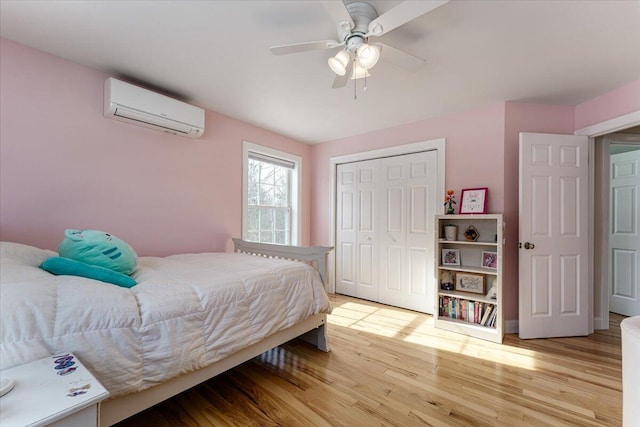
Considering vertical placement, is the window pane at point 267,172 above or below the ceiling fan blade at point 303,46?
below

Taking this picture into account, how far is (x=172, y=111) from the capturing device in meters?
2.49

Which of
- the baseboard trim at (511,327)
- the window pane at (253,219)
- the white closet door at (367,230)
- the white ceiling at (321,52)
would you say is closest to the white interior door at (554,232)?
the baseboard trim at (511,327)

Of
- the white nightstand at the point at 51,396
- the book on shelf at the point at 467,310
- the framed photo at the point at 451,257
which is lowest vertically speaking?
the book on shelf at the point at 467,310

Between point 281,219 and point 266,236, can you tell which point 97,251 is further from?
point 281,219

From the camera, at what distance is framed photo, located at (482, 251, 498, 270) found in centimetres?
273

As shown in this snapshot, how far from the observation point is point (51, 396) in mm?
788

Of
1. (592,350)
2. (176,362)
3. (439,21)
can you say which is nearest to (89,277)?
(176,362)

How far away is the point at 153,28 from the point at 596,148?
411 cm

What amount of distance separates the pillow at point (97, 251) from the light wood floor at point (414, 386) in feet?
2.80

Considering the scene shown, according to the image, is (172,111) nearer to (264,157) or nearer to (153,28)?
(153,28)

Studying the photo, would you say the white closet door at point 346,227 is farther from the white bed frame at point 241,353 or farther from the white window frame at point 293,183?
the white bed frame at point 241,353

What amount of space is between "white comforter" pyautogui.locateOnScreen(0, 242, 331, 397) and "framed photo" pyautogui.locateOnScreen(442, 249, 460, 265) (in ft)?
6.05

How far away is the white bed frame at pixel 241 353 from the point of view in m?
1.18

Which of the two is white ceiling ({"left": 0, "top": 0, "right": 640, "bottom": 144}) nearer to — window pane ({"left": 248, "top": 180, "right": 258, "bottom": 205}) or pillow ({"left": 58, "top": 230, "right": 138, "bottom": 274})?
window pane ({"left": 248, "top": 180, "right": 258, "bottom": 205})
